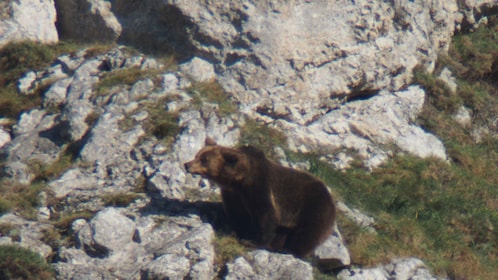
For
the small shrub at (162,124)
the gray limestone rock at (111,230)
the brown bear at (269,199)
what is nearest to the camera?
the gray limestone rock at (111,230)

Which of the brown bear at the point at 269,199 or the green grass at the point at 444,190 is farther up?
the brown bear at the point at 269,199

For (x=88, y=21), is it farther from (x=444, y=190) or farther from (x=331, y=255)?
(x=331, y=255)

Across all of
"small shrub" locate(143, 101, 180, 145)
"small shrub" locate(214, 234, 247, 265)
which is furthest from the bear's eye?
"small shrub" locate(143, 101, 180, 145)

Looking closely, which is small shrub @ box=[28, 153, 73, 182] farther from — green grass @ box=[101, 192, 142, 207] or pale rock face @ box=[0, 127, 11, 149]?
green grass @ box=[101, 192, 142, 207]

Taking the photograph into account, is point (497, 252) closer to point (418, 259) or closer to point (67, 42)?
point (418, 259)

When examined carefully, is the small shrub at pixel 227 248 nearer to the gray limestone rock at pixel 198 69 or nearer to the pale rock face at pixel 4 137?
the pale rock face at pixel 4 137

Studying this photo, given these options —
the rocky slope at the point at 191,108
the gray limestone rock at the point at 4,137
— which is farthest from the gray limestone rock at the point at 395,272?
the gray limestone rock at the point at 4,137
